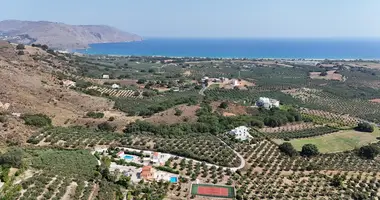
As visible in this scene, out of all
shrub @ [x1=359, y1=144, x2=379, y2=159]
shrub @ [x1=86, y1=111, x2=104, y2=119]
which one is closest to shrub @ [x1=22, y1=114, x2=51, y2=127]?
shrub @ [x1=86, y1=111, x2=104, y2=119]

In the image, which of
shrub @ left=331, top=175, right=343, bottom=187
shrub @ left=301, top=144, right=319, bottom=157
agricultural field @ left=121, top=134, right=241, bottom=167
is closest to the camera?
shrub @ left=331, top=175, right=343, bottom=187

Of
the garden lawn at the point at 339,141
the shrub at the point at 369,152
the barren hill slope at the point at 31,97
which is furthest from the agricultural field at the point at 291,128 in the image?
the barren hill slope at the point at 31,97

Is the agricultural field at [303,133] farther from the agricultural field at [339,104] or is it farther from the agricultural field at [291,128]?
the agricultural field at [339,104]

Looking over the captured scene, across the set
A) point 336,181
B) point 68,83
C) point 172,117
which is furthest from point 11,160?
point 68,83

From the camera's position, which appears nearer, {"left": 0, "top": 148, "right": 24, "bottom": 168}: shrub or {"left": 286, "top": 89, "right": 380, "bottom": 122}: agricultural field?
{"left": 0, "top": 148, "right": 24, "bottom": 168}: shrub

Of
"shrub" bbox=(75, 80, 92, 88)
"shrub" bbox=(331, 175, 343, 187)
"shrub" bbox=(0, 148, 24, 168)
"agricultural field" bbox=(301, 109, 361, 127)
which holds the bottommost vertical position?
"agricultural field" bbox=(301, 109, 361, 127)

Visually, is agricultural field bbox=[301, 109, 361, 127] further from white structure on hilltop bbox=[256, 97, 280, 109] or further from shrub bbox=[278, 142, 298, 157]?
shrub bbox=[278, 142, 298, 157]

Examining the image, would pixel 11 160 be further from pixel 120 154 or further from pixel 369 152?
pixel 369 152

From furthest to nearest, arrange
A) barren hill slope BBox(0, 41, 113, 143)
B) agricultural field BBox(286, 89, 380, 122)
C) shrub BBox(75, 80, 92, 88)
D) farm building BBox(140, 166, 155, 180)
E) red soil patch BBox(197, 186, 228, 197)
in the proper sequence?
1. shrub BBox(75, 80, 92, 88)
2. agricultural field BBox(286, 89, 380, 122)
3. barren hill slope BBox(0, 41, 113, 143)
4. farm building BBox(140, 166, 155, 180)
5. red soil patch BBox(197, 186, 228, 197)
